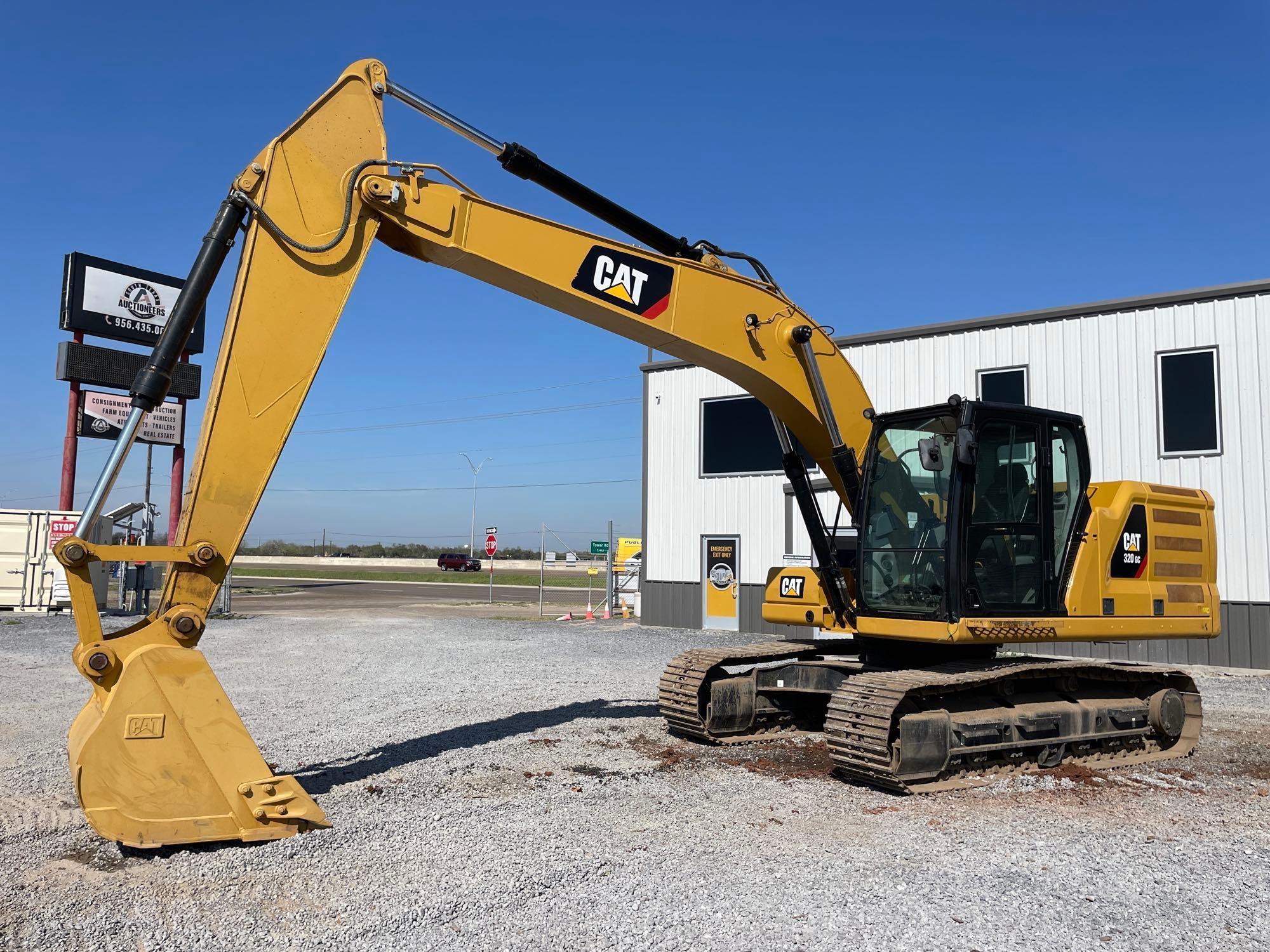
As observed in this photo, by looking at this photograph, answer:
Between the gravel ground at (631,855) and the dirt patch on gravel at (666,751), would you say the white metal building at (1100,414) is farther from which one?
the gravel ground at (631,855)

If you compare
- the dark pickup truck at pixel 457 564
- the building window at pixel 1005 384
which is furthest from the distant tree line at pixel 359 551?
the building window at pixel 1005 384

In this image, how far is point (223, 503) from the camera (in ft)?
20.0

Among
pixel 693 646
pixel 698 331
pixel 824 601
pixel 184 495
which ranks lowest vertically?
pixel 693 646

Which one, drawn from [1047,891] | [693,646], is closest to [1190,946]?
[1047,891]

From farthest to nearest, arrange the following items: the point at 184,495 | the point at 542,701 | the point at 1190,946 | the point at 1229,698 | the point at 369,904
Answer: the point at 1229,698 → the point at 542,701 → the point at 184,495 → the point at 369,904 → the point at 1190,946

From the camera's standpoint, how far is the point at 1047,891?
17.1ft

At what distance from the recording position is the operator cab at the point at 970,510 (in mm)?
7652

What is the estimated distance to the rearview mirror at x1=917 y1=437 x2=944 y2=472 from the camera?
7.50 metres

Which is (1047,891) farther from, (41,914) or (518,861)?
(41,914)

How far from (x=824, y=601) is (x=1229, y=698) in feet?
25.0

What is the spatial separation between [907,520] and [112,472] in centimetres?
591

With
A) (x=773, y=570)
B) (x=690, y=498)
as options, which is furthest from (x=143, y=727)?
(x=690, y=498)

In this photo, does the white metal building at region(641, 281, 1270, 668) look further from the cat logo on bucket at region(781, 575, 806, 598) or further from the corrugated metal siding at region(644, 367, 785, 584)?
the cat logo on bucket at region(781, 575, 806, 598)

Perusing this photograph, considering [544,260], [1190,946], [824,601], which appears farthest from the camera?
[824,601]
